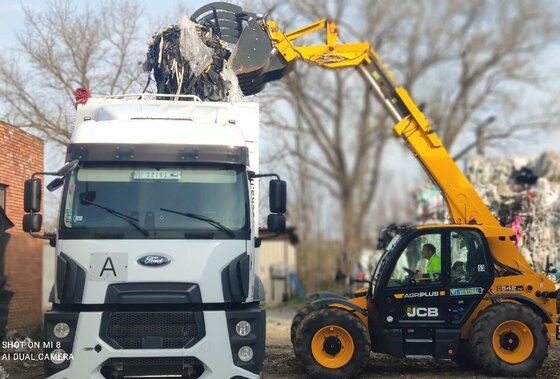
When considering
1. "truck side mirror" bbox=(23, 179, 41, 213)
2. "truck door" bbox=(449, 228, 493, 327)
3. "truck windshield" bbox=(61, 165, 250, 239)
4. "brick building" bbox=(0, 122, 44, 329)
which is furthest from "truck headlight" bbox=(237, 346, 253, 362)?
"brick building" bbox=(0, 122, 44, 329)

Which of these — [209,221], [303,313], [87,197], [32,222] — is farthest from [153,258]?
[303,313]

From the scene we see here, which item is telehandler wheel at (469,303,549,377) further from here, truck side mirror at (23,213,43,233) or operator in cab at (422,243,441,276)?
truck side mirror at (23,213,43,233)

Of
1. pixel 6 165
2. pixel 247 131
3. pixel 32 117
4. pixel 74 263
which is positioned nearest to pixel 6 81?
pixel 32 117

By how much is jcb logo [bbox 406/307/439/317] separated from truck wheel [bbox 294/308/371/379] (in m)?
0.73

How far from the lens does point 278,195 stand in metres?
9.15

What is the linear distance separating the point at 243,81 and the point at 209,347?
17.3 feet

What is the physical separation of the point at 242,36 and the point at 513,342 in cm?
602

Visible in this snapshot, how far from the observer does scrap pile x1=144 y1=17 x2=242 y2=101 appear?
1145 centimetres

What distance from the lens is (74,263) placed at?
8328 millimetres

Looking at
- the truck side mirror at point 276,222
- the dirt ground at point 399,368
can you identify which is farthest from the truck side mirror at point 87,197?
the dirt ground at point 399,368

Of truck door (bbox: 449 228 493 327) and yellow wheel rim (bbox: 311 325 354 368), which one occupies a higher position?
truck door (bbox: 449 228 493 327)

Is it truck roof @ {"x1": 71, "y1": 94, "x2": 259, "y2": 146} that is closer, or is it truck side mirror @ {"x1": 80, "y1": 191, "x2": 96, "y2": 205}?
truck side mirror @ {"x1": 80, "y1": 191, "x2": 96, "y2": 205}

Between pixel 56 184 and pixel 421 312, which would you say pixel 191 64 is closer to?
pixel 56 184

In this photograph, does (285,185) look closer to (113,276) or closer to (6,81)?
(113,276)
